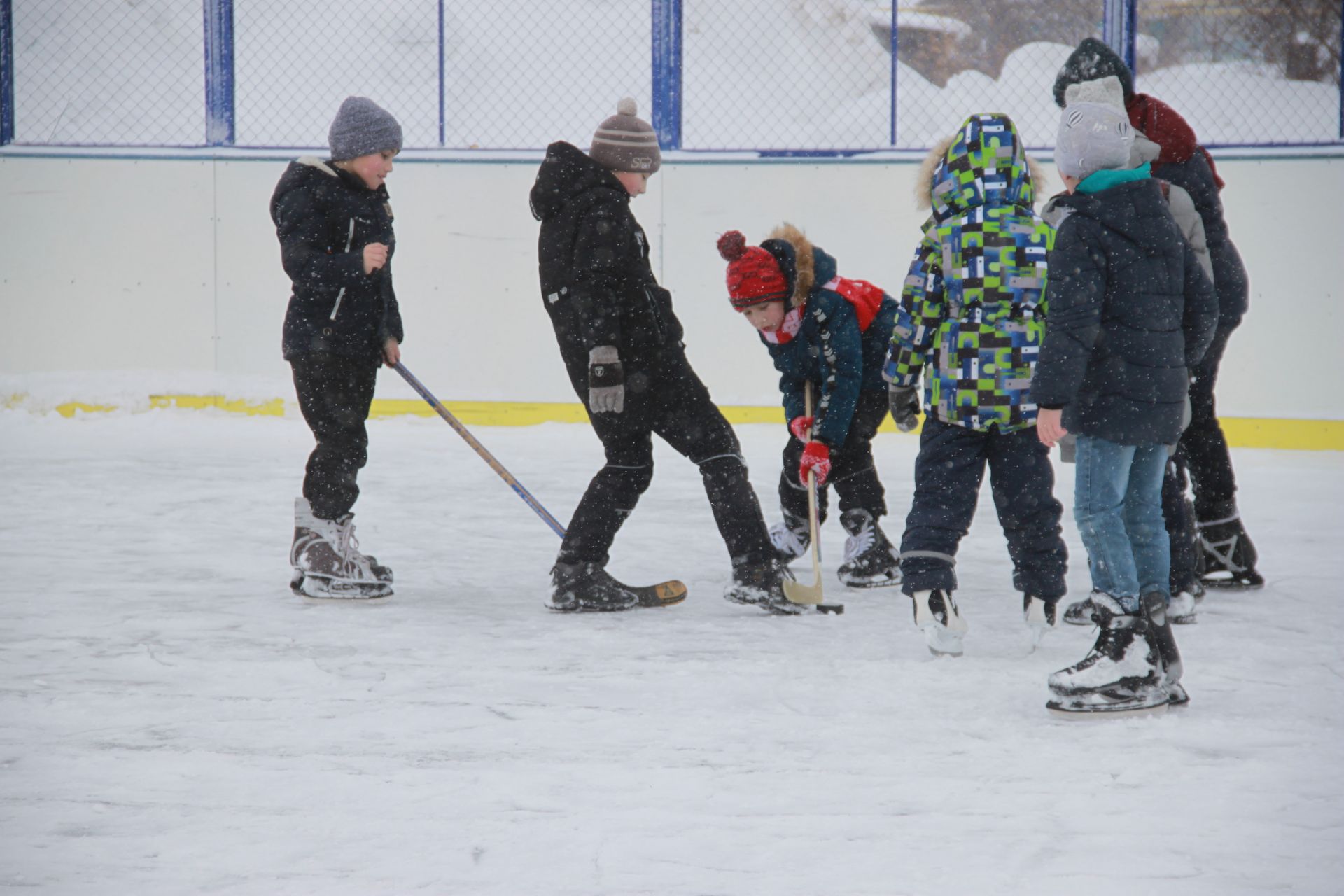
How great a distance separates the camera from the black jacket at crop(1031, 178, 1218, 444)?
2.45 metres

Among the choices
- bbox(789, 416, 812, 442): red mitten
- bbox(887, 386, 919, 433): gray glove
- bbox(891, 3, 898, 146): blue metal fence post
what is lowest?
bbox(789, 416, 812, 442): red mitten

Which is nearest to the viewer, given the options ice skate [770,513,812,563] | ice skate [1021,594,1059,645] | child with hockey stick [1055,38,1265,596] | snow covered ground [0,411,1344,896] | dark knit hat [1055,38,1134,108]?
snow covered ground [0,411,1344,896]

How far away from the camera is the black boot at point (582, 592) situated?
3.43m

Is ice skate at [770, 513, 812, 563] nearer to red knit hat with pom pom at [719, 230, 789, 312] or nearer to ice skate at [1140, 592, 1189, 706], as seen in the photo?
red knit hat with pom pom at [719, 230, 789, 312]

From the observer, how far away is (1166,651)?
2.56 meters

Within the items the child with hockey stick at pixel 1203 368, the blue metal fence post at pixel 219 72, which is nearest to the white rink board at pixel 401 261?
the blue metal fence post at pixel 219 72

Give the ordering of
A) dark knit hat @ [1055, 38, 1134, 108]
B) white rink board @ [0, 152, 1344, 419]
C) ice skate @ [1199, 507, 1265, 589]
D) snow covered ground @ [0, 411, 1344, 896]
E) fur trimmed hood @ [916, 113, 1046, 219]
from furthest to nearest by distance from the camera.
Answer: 1. white rink board @ [0, 152, 1344, 419]
2. ice skate @ [1199, 507, 1265, 589]
3. dark knit hat @ [1055, 38, 1134, 108]
4. fur trimmed hood @ [916, 113, 1046, 219]
5. snow covered ground @ [0, 411, 1344, 896]

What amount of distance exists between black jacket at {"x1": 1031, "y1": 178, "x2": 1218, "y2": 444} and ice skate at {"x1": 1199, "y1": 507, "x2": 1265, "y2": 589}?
1.25 metres

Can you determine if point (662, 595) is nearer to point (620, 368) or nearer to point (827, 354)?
point (620, 368)

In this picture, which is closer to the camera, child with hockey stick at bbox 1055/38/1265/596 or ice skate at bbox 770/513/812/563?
child with hockey stick at bbox 1055/38/1265/596

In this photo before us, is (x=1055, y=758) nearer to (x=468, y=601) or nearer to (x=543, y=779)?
(x=543, y=779)

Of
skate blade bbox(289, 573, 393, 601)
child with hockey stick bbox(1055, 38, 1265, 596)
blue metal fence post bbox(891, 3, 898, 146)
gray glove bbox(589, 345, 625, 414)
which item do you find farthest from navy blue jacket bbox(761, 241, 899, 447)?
blue metal fence post bbox(891, 3, 898, 146)

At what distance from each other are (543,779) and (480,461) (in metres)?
4.05

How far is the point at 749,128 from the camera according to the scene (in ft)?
28.4
